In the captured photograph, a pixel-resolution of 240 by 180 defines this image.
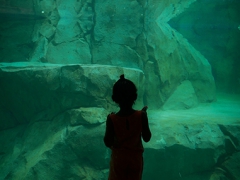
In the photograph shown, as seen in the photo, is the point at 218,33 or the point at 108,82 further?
the point at 218,33

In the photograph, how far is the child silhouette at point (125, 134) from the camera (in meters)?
1.98

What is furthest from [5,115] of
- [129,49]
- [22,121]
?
[129,49]

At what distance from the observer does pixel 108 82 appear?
7383mm

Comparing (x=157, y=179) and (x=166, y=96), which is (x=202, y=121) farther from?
(x=166, y=96)

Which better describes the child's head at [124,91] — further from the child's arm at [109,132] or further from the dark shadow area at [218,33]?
the dark shadow area at [218,33]

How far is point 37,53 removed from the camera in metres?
10.5

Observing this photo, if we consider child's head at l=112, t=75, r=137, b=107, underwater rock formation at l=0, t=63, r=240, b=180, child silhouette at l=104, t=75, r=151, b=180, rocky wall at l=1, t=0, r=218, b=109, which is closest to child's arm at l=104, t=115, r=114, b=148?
child silhouette at l=104, t=75, r=151, b=180

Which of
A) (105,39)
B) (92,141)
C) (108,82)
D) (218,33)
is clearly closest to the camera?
(92,141)

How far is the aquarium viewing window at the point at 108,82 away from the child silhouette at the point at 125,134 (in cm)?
505

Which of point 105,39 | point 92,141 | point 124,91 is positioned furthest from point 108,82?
point 124,91

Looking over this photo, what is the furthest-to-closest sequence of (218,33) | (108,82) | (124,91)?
(218,33)
(108,82)
(124,91)

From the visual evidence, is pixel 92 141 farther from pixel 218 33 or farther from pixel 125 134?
pixel 218 33

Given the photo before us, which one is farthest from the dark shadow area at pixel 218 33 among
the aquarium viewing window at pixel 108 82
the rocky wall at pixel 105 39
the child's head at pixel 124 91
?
the child's head at pixel 124 91

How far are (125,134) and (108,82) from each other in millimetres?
5441
